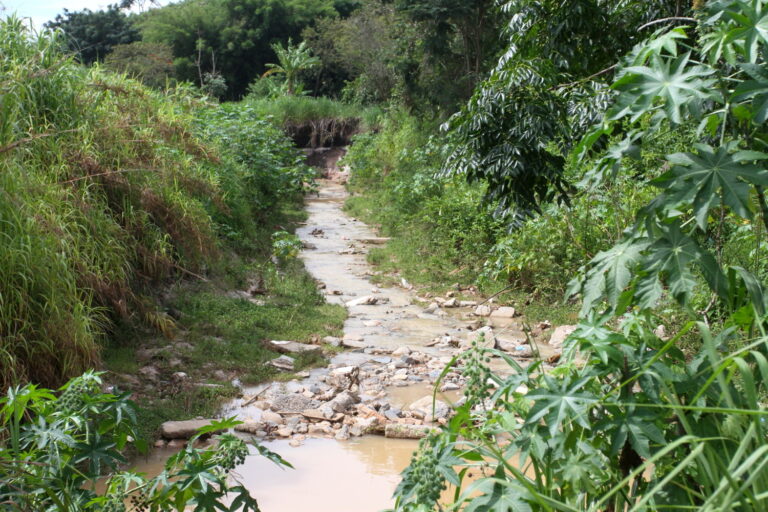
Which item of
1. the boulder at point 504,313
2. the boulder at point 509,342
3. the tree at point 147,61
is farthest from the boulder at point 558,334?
the tree at point 147,61

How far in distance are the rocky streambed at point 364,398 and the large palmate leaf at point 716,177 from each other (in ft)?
1.96

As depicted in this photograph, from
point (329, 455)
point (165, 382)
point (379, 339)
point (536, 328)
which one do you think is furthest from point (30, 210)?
point (536, 328)

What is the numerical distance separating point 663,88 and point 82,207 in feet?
14.1

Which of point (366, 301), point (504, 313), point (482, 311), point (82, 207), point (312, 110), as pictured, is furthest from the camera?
point (312, 110)

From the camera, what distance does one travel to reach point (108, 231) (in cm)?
508

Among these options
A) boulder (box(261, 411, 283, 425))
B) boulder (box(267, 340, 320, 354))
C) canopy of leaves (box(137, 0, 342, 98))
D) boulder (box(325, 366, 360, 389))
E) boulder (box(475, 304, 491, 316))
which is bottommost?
boulder (box(475, 304, 491, 316))

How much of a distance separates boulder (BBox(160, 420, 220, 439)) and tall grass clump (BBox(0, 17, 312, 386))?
61 centimetres

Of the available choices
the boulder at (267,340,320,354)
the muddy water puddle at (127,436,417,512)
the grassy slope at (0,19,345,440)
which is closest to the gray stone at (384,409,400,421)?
the muddy water puddle at (127,436,417,512)

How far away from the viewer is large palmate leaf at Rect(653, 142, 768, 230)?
1.52m

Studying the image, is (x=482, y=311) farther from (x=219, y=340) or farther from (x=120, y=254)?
(x=120, y=254)

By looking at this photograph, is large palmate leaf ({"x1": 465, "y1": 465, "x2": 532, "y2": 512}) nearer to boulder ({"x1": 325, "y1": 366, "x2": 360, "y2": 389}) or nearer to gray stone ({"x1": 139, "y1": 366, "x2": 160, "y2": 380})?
boulder ({"x1": 325, "y1": 366, "x2": 360, "y2": 389})

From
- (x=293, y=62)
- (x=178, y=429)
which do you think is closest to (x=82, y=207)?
(x=178, y=429)

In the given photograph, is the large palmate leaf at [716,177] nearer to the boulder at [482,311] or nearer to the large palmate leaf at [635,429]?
the large palmate leaf at [635,429]

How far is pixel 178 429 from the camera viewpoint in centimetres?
409
